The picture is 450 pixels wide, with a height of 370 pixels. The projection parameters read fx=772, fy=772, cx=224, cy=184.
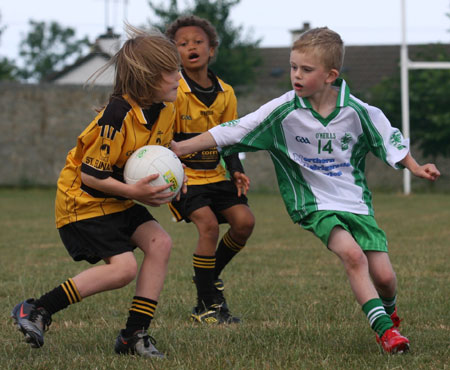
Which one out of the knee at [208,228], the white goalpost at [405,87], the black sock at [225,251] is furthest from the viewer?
the white goalpost at [405,87]

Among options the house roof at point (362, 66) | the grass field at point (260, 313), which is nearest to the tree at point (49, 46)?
the house roof at point (362, 66)

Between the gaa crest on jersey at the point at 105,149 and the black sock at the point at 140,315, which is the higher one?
the gaa crest on jersey at the point at 105,149

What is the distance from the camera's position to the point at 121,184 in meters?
3.86

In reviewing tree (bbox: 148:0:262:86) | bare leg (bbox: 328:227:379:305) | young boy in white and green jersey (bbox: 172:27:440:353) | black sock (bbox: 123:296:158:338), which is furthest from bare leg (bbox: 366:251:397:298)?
tree (bbox: 148:0:262:86)

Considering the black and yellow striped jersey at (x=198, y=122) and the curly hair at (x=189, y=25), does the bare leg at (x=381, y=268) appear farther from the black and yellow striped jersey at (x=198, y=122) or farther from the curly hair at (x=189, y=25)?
the curly hair at (x=189, y=25)

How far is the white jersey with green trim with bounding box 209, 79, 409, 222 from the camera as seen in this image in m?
4.28

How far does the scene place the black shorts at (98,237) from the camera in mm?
4000

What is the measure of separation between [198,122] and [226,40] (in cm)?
2155

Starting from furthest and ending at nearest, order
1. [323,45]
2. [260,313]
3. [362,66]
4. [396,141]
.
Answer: [362,66] < [260,313] < [396,141] < [323,45]

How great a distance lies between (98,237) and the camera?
13.1ft

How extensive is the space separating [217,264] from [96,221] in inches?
71.8

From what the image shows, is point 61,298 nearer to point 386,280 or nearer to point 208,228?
point 208,228

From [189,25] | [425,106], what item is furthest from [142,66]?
[425,106]

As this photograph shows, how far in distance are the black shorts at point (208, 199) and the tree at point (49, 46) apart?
71.7 meters
